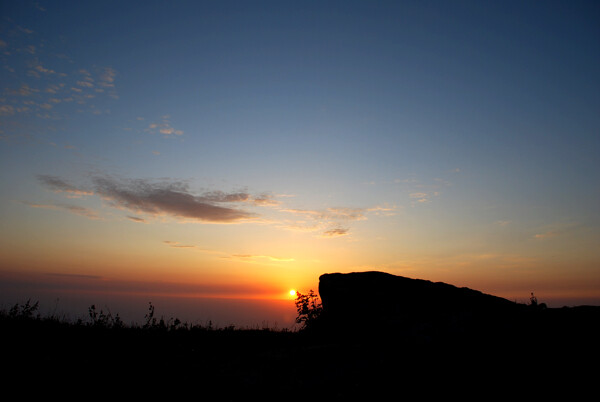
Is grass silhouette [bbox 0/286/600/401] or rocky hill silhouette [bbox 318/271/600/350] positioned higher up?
rocky hill silhouette [bbox 318/271/600/350]

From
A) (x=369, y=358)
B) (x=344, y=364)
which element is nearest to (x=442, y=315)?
(x=369, y=358)

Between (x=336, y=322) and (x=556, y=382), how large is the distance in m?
5.27

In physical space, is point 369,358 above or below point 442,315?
below

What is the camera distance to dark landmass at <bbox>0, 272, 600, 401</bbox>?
5312 mm

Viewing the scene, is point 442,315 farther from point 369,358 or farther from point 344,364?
point 344,364

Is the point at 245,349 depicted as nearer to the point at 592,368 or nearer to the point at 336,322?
the point at 336,322

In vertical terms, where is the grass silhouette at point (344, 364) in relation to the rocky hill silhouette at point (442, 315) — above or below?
below

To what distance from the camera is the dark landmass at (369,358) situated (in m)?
5.31

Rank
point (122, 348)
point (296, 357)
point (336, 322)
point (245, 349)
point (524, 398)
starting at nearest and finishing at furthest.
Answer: point (524, 398) → point (296, 357) → point (122, 348) → point (245, 349) → point (336, 322)

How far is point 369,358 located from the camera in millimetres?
6461

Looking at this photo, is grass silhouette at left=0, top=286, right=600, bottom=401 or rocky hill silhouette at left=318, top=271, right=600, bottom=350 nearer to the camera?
grass silhouette at left=0, top=286, right=600, bottom=401

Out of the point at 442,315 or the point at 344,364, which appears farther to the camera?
the point at 442,315

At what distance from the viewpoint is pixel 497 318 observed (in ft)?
22.6

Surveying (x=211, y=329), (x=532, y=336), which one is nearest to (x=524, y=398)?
(x=532, y=336)
